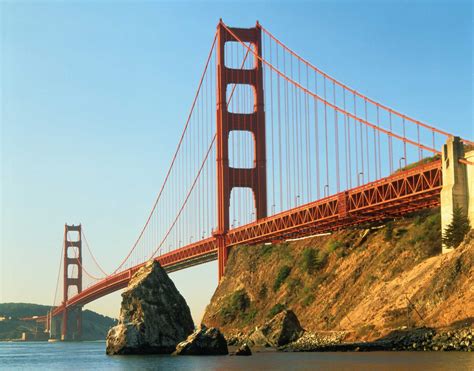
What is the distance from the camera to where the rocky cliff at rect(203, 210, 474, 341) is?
60.5 meters

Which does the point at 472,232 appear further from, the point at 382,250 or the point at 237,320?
the point at 237,320

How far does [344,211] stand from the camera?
78062mm

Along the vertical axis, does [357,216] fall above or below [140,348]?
above

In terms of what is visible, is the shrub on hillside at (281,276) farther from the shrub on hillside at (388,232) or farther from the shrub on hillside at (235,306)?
the shrub on hillside at (388,232)

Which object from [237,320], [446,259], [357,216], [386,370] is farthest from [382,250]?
[386,370]

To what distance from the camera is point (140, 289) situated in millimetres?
65625

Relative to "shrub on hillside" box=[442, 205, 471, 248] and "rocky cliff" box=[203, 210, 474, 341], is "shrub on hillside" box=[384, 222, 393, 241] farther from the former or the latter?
"shrub on hillside" box=[442, 205, 471, 248]

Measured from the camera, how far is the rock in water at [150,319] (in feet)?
210

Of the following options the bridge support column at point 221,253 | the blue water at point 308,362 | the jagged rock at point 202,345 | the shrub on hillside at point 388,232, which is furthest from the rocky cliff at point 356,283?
the jagged rock at point 202,345

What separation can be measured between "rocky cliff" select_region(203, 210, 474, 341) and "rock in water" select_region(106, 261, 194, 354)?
11.2 metres

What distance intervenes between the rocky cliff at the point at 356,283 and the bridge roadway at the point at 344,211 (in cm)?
183

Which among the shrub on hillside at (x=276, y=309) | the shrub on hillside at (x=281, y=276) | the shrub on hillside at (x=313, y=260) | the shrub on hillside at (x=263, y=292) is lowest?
the shrub on hillside at (x=276, y=309)

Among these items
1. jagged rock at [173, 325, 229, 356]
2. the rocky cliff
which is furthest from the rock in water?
the rocky cliff

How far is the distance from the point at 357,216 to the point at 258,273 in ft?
72.1
